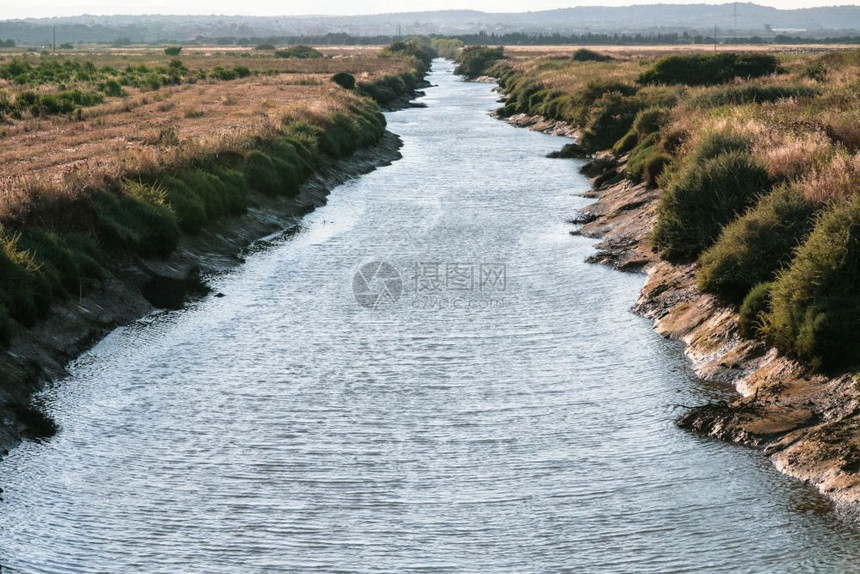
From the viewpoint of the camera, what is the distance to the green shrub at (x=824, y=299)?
730 inches

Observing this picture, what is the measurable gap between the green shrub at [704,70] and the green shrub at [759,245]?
47.5 metres

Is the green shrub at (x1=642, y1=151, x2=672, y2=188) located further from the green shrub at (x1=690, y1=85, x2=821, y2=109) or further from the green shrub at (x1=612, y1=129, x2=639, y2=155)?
the green shrub at (x1=612, y1=129, x2=639, y2=155)

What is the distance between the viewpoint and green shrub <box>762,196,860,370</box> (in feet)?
60.8

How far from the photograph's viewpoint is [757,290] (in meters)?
21.6

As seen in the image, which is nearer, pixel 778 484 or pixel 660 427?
pixel 778 484

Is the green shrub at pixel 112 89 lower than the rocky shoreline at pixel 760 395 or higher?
higher

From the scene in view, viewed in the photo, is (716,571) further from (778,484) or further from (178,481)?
(178,481)

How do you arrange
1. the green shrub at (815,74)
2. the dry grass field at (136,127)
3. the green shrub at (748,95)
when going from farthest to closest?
the green shrub at (815,74) → the green shrub at (748,95) → the dry grass field at (136,127)

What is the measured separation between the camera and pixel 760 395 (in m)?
18.8

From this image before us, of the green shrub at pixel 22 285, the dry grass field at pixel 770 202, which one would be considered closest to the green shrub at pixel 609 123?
the dry grass field at pixel 770 202

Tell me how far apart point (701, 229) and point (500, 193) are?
57.5ft

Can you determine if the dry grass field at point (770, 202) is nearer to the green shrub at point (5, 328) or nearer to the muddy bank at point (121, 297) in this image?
the muddy bank at point (121, 297)

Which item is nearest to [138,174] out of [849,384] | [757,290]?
[757,290]

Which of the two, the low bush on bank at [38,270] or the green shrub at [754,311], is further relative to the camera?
the low bush on bank at [38,270]
